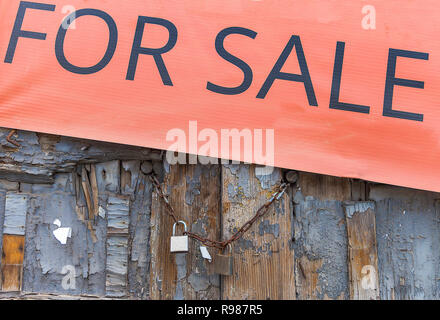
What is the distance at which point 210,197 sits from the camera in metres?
2.33

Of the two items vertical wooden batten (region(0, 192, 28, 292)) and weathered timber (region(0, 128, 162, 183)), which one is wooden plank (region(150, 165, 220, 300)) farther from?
vertical wooden batten (region(0, 192, 28, 292))

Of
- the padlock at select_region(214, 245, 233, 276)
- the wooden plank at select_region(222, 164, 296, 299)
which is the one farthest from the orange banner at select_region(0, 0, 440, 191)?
the padlock at select_region(214, 245, 233, 276)

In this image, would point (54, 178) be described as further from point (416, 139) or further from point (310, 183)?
point (416, 139)

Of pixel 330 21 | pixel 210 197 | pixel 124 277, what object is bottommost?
pixel 124 277

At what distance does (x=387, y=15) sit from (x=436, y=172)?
84 cm

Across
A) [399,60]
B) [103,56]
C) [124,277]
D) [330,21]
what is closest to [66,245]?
[124,277]

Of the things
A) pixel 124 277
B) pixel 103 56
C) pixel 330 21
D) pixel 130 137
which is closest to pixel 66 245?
pixel 124 277

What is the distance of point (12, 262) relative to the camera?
2314 millimetres

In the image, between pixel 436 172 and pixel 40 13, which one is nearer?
pixel 436 172

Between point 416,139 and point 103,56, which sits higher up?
point 103,56

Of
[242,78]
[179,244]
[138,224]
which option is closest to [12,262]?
[138,224]

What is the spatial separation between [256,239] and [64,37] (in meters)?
1.43

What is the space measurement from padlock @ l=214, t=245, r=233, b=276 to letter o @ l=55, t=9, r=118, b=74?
3.71 feet

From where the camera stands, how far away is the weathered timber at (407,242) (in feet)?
7.48
